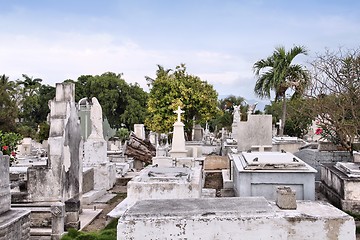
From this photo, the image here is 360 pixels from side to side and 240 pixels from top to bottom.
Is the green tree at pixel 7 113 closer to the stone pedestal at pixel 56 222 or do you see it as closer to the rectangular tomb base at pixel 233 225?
the stone pedestal at pixel 56 222

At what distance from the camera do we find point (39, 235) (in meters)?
7.68

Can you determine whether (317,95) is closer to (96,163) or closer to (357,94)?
(357,94)

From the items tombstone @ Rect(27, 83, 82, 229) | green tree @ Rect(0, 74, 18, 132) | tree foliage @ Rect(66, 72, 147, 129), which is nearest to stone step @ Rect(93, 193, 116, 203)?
tombstone @ Rect(27, 83, 82, 229)

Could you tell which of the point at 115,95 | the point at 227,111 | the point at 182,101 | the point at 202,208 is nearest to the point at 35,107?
the point at 115,95

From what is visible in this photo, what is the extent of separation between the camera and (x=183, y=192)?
7.72 m

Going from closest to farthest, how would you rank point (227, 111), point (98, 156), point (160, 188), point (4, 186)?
point (4, 186) < point (160, 188) < point (98, 156) < point (227, 111)

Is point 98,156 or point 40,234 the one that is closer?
point 40,234

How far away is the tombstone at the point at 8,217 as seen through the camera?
19.2ft

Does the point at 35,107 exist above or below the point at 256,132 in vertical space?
above

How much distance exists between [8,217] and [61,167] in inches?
101

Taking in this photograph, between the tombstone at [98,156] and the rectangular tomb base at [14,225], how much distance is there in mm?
6284

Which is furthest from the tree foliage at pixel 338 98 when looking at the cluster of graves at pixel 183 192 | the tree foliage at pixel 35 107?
the tree foliage at pixel 35 107

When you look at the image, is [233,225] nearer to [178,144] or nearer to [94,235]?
[94,235]

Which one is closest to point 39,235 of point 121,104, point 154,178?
point 154,178
